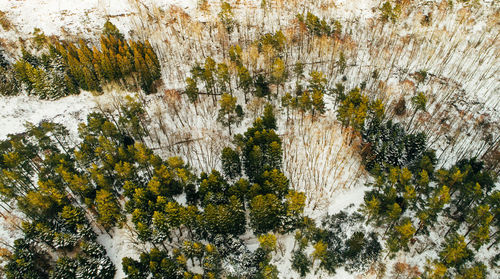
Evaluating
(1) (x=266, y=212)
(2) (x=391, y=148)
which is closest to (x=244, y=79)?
(1) (x=266, y=212)

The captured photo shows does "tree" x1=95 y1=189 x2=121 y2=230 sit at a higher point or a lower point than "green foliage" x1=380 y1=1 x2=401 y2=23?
lower

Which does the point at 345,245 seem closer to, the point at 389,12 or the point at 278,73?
the point at 278,73

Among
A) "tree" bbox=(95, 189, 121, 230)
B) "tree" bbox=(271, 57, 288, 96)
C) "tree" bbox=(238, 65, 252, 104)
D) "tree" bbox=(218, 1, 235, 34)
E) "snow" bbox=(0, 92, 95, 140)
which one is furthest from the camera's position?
"tree" bbox=(218, 1, 235, 34)

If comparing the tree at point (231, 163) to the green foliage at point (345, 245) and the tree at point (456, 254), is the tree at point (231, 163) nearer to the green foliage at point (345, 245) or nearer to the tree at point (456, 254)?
the green foliage at point (345, 245)

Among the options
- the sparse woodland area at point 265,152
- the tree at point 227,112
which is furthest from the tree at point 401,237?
the tree at point 227,112

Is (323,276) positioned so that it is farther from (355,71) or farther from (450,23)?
(450,23)

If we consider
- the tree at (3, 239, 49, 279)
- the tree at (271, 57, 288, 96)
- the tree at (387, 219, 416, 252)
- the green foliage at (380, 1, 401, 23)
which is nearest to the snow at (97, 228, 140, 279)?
the tree at (3, 239, 49, 279)

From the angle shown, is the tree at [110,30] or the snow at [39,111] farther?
the tree at [110,30]

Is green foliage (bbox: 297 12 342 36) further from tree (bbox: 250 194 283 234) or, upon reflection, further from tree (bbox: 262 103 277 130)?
tree (bbox: 250 194 283 234)

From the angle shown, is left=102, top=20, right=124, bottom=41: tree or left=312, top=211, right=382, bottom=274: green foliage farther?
left=102, top=20, right=124, bottom=41: tree

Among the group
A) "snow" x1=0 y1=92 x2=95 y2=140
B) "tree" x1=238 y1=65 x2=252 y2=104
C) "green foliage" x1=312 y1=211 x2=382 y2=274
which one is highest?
"tree" x1=238 y1=65 x2=252 y2=104
